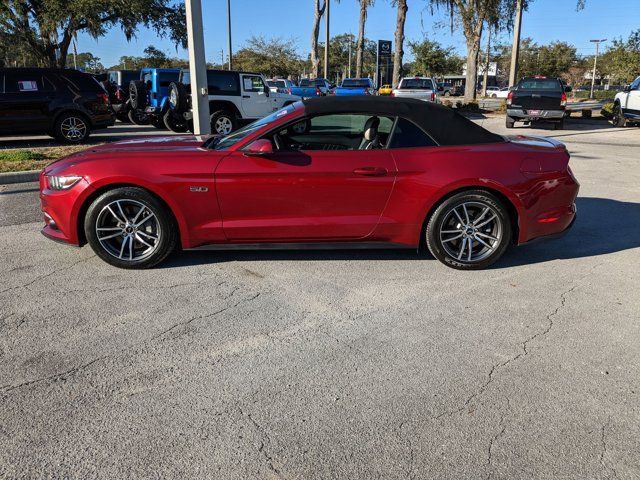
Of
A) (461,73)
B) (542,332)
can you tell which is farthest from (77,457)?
(461,73)

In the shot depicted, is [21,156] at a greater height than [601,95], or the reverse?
[601,95]

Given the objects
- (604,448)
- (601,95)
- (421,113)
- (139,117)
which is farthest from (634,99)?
(601,95)

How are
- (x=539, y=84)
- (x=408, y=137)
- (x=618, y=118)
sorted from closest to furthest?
1. (x=408, y=137)
2. (x=539, y=84)
3. (x=618, y=118)

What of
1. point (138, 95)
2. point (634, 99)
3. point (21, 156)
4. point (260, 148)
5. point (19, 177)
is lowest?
point (19, 177)

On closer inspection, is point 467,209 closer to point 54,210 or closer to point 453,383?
point 453,383

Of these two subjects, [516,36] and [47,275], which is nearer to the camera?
[47,275]

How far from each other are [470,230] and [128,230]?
2979 mm

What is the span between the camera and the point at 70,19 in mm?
26688

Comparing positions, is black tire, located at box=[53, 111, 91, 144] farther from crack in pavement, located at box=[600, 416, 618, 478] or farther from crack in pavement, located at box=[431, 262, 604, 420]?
crack in pavement, located at box=[600, 416, 618, 478]

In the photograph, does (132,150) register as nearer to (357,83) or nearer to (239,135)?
(239,135)

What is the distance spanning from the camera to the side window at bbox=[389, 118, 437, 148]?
4645 mm

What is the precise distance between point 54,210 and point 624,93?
2015 centimetres

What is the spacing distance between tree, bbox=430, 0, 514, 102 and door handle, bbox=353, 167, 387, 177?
26889 mm

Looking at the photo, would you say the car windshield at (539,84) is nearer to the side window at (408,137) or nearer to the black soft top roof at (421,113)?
the black soft top roof at (421,113)
